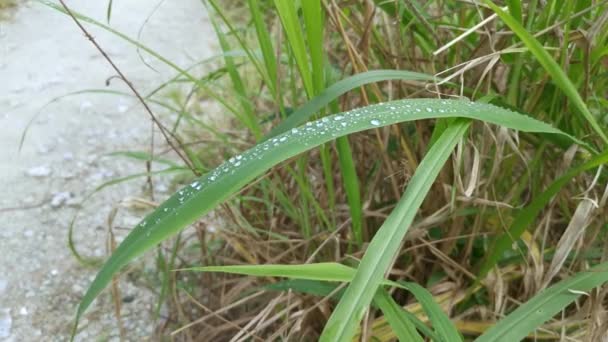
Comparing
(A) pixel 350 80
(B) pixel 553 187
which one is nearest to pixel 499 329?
(B) pixel 553 187

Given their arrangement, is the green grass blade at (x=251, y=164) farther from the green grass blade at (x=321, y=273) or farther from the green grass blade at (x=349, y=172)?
the green grass blade at (x=349, y=172)

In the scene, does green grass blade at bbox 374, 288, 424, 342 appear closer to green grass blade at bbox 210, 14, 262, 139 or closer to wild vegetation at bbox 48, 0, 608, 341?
wild vegetation at bbox 48, 0, 608, 341

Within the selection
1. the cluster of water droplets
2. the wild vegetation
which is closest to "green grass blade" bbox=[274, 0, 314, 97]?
the wild vegetation

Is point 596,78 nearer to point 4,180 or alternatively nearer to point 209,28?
point 4,180

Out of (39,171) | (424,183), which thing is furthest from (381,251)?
(39,171)

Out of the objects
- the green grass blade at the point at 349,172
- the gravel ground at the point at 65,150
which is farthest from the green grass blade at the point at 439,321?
the gravel ground at the point at 65,150

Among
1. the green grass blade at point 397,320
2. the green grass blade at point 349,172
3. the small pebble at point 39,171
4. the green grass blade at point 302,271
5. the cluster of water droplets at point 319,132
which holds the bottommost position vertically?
the green grass blade at point 397,320

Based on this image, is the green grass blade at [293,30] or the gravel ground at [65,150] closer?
the green grass blade at [293,30]
